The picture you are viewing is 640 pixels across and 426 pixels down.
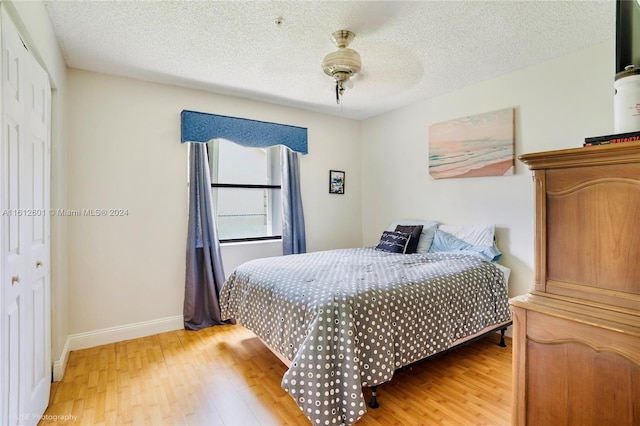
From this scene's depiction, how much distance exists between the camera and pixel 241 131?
354 cm

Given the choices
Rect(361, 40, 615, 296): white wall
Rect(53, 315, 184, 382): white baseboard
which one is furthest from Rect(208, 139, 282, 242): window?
Rect(361, 40, 615, 296): white wall

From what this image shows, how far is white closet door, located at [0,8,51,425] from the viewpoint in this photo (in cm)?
133

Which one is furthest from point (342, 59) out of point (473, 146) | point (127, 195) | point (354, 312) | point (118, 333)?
point (118, 333)

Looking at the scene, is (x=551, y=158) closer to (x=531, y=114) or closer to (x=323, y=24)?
(x=323, y=24)

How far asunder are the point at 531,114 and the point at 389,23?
1.65 meters

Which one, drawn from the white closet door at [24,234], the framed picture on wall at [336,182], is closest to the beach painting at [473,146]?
the framed picture on wall at [336,182]

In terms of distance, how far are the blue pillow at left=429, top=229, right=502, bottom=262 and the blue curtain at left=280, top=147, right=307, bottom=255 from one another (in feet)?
4.99

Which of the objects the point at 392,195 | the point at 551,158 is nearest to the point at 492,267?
the point at 392,195

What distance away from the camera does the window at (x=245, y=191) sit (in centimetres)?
366

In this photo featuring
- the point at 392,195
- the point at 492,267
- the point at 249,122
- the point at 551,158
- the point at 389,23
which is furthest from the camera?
the point at 392,195

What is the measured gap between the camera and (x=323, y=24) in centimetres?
216

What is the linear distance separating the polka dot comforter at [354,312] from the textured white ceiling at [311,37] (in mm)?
1703

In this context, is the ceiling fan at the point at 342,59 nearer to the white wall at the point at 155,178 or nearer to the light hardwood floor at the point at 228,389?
the white wall at the point at 155,178

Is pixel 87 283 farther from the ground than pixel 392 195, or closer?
closer
